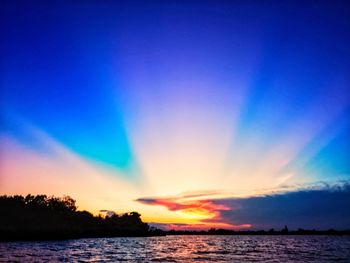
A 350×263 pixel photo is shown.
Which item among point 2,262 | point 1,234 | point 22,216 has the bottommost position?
point 2,262

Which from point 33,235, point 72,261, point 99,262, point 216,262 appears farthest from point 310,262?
point 33,235

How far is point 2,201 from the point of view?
195750 mm

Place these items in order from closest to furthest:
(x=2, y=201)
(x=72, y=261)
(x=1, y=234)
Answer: (x=72, y=261)
(x=1, y=234)
(x=2, y=201)

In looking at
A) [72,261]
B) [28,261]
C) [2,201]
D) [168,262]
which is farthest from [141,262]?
[2,201]

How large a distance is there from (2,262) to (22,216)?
159 m

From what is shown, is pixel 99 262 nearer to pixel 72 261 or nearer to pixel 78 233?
pixel 72 261

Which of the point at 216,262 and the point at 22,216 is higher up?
the point at 22,216

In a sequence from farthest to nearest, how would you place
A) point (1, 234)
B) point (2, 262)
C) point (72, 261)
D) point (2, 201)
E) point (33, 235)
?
point (2, 201) < point (33, 235) < point (1, 234) < point (72, 261) < point (2, 262)

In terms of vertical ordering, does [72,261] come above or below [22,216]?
below

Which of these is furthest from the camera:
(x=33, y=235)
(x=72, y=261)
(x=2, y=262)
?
(x=33, y=235)

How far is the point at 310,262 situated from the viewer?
195 ft

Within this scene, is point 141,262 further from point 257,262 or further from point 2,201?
point 2,201

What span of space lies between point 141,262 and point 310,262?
26966 mm

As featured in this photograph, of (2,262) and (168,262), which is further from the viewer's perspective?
(168,262)
